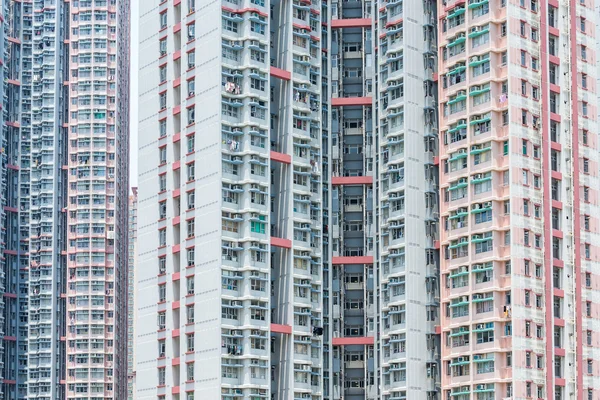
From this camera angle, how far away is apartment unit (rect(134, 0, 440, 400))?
374ft

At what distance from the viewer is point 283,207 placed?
391ft

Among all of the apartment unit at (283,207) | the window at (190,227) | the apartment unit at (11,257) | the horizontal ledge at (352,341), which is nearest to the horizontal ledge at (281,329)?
the apartment unit at (283,207)

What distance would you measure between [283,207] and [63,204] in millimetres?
67838

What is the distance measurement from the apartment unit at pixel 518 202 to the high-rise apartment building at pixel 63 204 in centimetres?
7462

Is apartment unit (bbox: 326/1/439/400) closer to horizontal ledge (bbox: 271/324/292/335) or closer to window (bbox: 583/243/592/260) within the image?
horizontal ledge (bbox: 271/324/292/335)

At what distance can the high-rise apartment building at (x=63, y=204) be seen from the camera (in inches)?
6909

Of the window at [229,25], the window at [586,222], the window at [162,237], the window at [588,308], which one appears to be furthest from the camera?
the window at [162,237]

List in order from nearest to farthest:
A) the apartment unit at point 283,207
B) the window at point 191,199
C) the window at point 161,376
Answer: the apartment unit at point 283,207
the window at point 191,199
the window at point 161,376

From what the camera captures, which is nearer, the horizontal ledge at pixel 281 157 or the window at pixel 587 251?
the window at pixel 587 251

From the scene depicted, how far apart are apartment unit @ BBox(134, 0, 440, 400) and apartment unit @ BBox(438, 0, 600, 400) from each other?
149 inches

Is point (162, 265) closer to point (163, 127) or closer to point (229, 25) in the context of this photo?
point (163, 127)

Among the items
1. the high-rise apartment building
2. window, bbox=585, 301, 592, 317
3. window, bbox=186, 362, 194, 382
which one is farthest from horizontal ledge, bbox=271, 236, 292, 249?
the high-rise apartment building

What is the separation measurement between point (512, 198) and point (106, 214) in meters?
83.4

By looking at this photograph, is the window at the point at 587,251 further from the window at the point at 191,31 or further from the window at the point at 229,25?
the window at the point at 191,31
